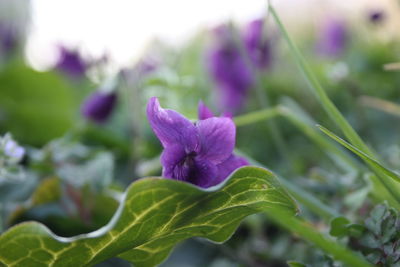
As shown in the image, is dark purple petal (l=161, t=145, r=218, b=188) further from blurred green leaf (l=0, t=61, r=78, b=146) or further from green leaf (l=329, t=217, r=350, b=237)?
blurred green leaf (l=0, t=61, r=78, b=146)

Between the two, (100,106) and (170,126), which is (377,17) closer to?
(100,106)

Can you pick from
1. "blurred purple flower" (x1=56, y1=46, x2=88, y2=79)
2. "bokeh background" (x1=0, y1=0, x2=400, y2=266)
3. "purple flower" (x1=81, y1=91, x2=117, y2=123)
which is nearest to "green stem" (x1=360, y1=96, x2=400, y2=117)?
"bokeh background" (x1=0, y1=0, x2=400, y2=266)

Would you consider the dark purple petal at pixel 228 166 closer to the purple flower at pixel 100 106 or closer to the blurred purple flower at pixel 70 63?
the purple flower at pixel 100 106

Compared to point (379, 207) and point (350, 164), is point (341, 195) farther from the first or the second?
point (379, 207)

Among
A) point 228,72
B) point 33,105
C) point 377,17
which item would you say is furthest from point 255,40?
point 33,105

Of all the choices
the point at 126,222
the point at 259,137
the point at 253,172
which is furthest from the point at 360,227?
the point at 259,137

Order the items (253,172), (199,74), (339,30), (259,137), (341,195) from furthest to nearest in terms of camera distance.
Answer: (199,74) < (339,30) < (259,137) < (341,195) < (253,172)
